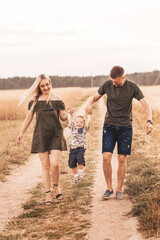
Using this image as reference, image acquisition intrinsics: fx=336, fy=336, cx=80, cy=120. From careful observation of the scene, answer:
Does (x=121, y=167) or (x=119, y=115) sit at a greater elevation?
(x=119, y=115)

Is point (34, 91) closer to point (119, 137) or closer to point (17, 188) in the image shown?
point (119, 137)

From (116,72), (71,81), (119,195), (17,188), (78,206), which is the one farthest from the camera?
(71,81)

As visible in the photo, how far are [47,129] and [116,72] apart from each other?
4.77 ft

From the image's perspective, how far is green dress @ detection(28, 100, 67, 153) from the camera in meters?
5.52

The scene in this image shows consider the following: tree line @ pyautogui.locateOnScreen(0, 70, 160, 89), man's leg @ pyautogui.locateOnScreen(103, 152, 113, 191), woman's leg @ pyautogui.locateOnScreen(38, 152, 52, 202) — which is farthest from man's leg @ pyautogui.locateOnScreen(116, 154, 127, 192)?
tree line @ pyautogui.locateOnScreen(0, 70, 160, 89)

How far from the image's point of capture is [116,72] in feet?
16.9

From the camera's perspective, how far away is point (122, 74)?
518cm

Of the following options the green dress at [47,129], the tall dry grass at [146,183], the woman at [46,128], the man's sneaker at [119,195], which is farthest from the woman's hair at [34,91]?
the tall dry grass at [146,183]

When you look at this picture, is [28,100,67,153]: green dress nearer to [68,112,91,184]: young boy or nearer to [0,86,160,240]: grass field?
[68,112,91,184]: young boy

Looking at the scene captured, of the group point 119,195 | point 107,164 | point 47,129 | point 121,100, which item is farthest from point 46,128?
point 119,195

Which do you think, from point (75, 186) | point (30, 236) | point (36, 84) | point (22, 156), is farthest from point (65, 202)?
point (22, 156)

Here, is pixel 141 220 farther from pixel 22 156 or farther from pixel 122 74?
pixel 22 156

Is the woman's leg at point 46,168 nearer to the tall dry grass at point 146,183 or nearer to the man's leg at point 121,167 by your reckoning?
the man's leg at point 121,167

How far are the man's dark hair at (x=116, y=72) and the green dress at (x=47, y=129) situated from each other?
3.54ft
